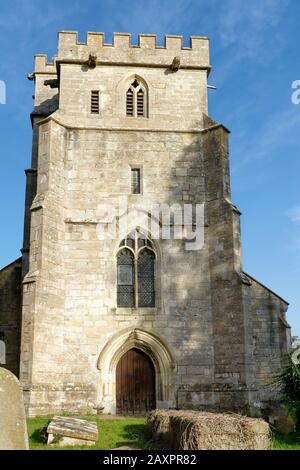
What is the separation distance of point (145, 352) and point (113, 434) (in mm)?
5445

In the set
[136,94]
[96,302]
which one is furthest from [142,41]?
[96,302]

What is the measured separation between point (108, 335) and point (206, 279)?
3.78m

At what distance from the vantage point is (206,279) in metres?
18.4

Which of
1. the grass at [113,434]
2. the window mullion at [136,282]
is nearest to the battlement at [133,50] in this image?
the window mullion at [136,282]

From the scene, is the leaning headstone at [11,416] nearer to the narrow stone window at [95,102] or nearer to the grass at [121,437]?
the grass at [121,437]

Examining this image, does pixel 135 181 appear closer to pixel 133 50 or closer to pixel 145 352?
pixel 133 50

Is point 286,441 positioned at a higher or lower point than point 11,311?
lower

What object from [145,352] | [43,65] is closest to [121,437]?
[145,352]

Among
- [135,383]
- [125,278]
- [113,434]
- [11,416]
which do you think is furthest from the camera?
[125,278]

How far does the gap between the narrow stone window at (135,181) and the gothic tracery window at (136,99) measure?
229cm

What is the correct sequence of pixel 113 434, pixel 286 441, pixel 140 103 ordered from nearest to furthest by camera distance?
pixel 286 441, pixel 113 434, pixel 140 103

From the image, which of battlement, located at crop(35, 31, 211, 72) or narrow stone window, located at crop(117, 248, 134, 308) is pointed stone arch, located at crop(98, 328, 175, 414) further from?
battlement, located at crop(35, 31, 211, 72)

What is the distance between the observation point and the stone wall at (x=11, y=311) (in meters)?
19.9

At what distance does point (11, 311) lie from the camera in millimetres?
20422
